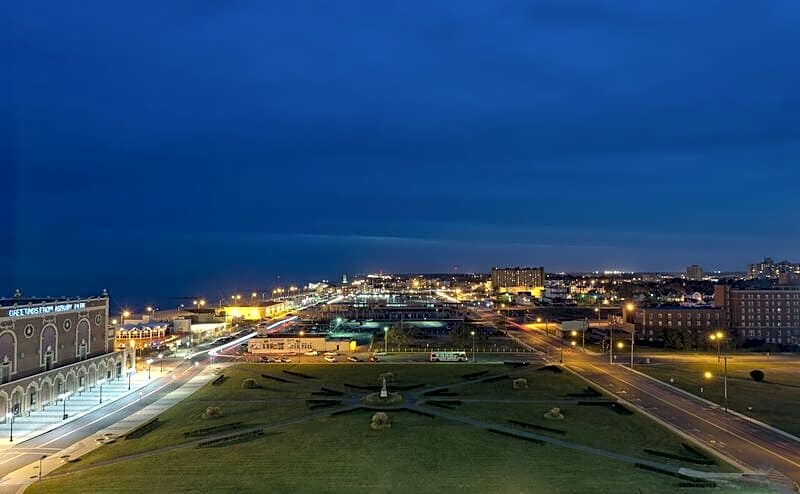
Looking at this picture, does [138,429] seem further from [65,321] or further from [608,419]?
[608,419]

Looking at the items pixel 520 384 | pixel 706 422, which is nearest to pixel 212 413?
pixel 520 384

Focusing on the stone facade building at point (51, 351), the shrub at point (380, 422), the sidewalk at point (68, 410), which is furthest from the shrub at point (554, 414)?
the stone facade building at point (51, 351)

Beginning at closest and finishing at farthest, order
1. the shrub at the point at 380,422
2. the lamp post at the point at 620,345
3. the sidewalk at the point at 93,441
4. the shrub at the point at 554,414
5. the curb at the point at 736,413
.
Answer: the sidewalk at the point at 93,441 → the curb at the point at 736,413 → the shrub at the point at 380,422 → the shrub at the point at 554,414 → the lamp post at the point at 620,345

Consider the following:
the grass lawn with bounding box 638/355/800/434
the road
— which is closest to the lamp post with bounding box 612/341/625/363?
the grass lawn with bounding box 638/355/800/434

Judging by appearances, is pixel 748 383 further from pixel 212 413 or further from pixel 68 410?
pixel 68 410

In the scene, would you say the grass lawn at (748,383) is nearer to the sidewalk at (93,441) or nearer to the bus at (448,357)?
the bus at (448,357)
